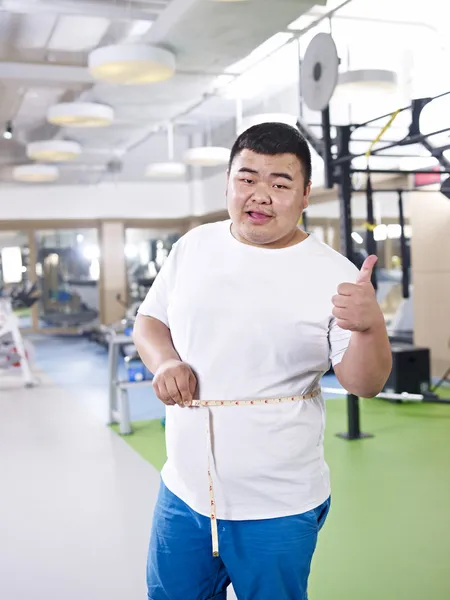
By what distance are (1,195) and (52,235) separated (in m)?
1.53

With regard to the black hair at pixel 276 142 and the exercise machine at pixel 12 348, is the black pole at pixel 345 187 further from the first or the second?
the exercise machine at pixel 12 348

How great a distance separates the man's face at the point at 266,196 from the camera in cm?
137

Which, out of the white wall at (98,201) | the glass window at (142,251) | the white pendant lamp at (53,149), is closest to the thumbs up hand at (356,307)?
the white pendant lamp at (53,149)

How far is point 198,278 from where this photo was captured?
142 centimetres

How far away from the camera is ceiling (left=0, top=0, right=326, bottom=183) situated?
5387 millimetres

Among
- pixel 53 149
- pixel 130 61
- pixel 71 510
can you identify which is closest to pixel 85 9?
pixel 130 61

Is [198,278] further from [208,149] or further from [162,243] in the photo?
[162,243]

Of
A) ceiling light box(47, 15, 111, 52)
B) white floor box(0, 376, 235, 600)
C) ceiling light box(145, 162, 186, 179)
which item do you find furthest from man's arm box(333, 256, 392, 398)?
ceiling light box(145, 162, 186, 179)

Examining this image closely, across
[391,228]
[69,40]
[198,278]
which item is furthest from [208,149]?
[198,278]

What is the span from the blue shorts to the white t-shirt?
Result: 33 millimetres

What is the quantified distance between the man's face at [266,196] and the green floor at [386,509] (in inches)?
76.0

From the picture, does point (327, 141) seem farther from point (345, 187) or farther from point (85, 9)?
point (85, 9)

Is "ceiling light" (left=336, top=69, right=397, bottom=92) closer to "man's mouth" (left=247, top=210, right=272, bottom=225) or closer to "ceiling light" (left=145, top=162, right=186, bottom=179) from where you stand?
"ceiling light" (left=145, top=162, right=186, bottom=179)

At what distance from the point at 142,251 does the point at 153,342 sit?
14.0 m
